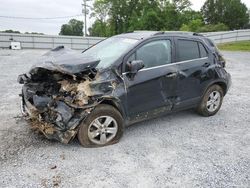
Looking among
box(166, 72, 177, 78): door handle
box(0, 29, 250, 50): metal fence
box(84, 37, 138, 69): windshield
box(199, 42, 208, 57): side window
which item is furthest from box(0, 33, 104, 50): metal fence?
box(166, 72, 177, 78): door handle

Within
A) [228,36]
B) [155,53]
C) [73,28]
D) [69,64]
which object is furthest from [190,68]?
[73,28]

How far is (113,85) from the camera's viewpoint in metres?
4.28

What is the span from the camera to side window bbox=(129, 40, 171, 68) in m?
4.69

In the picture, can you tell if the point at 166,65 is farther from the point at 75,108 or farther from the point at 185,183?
the point at 185,183

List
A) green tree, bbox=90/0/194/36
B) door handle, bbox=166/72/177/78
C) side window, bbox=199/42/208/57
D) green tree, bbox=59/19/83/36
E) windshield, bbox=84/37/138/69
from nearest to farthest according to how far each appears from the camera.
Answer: windshield, bbox=84/37/138/69 < door handle, bbox=166/72/177/78 < side window, bbox=199/42/208/57 < green tree, bbox=90/0/194/36 < green tree, bbox=59/19/83/36

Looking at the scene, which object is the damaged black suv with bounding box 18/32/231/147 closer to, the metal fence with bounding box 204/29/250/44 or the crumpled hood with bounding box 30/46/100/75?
the crumpled hood with bounding box 30/46/100/75

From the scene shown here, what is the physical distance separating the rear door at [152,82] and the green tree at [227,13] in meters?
60.7

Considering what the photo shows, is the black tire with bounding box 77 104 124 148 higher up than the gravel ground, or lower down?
higher up

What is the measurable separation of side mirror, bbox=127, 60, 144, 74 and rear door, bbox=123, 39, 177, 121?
0.33 feet

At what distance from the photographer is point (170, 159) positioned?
407cm

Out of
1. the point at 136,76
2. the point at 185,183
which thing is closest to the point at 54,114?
the point at 136,76

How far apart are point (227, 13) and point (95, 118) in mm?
63694

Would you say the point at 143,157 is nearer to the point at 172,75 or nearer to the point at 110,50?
the point at 172,75

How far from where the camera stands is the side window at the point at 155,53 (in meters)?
4.69
